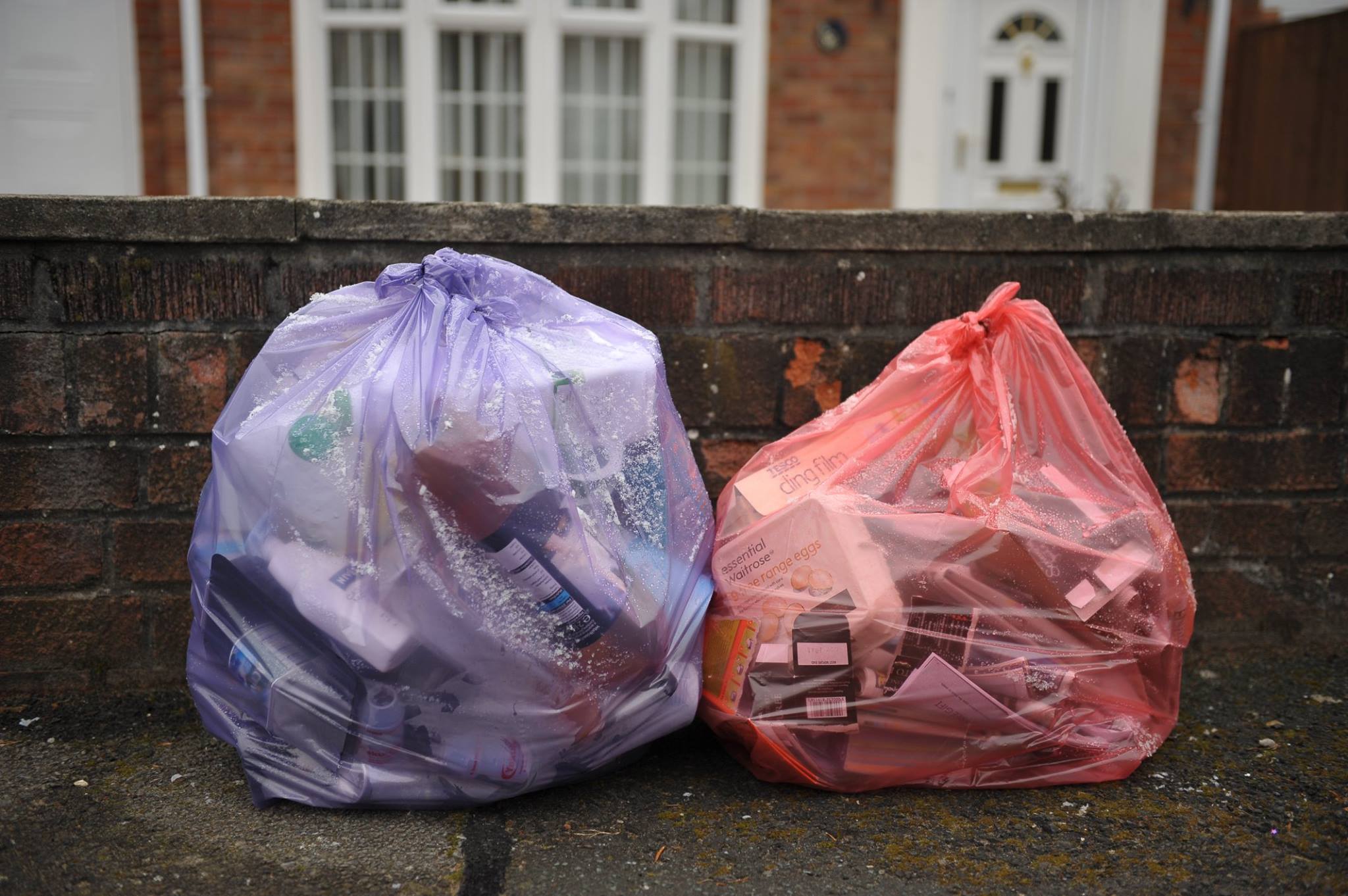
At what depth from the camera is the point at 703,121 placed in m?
5.81

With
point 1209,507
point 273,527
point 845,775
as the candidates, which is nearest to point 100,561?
point 273,527

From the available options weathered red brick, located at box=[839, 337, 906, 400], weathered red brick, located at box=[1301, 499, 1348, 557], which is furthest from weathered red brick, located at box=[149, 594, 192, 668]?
weathered red brick, located at box=[1301, 499, 1348, 557]

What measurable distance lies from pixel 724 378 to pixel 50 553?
1277 mm

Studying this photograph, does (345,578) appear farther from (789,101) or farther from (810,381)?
(789,101)

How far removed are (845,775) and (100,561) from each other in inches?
54.3

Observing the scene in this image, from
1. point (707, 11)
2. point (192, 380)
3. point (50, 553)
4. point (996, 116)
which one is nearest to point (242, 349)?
point (192, 380)

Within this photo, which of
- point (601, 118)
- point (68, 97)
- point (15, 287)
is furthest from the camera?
point (601, 118)

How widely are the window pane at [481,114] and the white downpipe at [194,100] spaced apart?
1.25 m

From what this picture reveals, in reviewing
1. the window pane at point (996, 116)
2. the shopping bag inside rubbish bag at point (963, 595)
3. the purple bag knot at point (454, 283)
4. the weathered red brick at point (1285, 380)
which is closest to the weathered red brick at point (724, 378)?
the shopping bag inside rubbish bag at point (963, 595)

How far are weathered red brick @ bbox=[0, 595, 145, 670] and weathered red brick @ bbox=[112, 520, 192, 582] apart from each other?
0.18 ft

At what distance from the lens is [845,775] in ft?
5.10

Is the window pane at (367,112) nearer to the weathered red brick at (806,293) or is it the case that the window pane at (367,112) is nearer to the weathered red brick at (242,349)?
the weathered red brick at (242,349)

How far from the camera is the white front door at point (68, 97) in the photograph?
17.4ft

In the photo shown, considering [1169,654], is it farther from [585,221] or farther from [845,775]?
[585,221]
